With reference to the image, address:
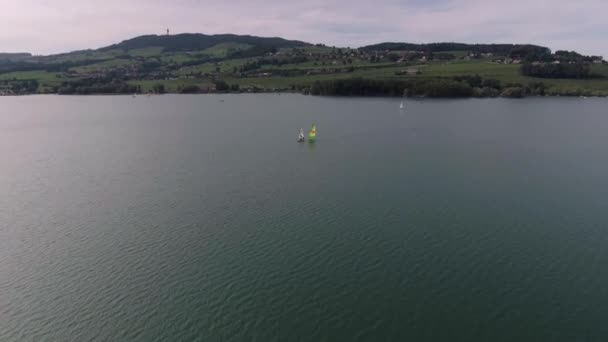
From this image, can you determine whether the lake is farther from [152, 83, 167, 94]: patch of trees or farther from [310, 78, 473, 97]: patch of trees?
[152, 83, 167, 94]: patch of trees

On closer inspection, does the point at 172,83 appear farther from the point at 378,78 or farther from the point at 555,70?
the point at 555,70

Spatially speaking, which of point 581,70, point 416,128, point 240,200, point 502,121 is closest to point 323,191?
point 240,200

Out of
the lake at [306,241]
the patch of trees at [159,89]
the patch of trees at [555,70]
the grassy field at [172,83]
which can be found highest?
the patch of trees at [555,70]

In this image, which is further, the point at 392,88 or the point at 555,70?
the point at 555,70

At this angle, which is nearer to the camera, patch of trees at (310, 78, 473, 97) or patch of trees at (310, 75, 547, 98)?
patch of trees at (310, 75, 547, 98)

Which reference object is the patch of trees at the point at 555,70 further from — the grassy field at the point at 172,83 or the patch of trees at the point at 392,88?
the grassy field at the point at 172,83

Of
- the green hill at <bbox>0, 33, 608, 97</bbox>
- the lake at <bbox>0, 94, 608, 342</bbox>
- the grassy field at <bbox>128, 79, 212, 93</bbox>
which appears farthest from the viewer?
the grassy field at <bbox>128, 79, 212, 93</bbox>

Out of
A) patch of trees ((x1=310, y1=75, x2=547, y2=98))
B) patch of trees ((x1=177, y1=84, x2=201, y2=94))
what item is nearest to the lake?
patch of trees ((x1=310, y1=75, x2=547, y2=98))

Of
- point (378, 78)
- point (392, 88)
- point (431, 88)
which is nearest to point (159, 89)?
point (378, 78)

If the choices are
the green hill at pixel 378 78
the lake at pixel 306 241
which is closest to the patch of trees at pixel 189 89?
the green hill at pixel 378 78
